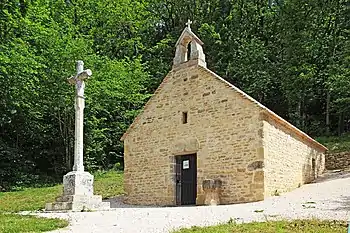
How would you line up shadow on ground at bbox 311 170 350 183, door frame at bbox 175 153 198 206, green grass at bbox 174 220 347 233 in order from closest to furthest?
green grass at bbox 174 220 347 233 → door frame at bbox 175 153 198 206 → shadow on ground at bbox 311 170 350 183

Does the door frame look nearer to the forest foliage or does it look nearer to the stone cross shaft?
the stone cross shaft

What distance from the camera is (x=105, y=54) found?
96.5 feet

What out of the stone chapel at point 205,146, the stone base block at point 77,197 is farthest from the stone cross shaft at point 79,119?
the stone chapel at point 205,146

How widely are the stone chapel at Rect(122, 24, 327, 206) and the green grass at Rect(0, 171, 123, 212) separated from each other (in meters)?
1.74

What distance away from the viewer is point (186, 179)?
16.0 meters

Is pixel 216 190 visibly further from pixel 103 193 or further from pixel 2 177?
pixel 2 177

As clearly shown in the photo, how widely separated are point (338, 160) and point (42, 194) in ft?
45.0

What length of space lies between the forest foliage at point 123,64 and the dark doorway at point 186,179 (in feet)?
32.0

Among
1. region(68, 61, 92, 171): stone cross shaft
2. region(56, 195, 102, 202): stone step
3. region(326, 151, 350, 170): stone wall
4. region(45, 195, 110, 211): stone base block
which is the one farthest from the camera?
region(326, 151, 350, 170): stone wall

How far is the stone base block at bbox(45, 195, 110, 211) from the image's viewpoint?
1133 centimetres

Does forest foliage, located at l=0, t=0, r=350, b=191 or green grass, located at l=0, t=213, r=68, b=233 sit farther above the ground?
forest foliage, located at l=0, t=0, r=350, b=191

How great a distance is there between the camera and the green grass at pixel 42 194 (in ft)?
46.5

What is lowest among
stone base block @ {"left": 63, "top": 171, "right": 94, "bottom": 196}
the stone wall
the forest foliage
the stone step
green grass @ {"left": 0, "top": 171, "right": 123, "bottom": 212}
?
green grass @ {"left": 0, "top": 171, "right": 123, "bottom": 212}

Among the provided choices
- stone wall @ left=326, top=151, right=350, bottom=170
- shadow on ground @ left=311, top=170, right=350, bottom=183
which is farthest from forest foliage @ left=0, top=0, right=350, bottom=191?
shadow on ground @ left=311, top=170, right=350, bottom=183
